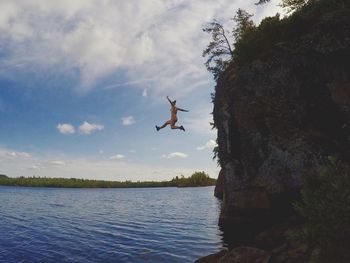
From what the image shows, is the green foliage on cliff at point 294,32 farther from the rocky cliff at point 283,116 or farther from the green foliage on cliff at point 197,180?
the green foliage on cliff at point 197,180

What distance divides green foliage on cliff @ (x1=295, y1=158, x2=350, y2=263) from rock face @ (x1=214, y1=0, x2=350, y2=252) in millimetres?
8351

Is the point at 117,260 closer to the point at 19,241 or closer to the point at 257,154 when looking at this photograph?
the point at 19,241

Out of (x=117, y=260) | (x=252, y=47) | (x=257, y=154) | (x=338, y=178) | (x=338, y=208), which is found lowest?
(x=117, y=260)

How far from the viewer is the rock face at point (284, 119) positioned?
1748 cm

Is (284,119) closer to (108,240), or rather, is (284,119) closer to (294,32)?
(294,32)

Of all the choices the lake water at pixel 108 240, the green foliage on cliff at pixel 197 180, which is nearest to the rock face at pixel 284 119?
the lake water at pixel 108 240

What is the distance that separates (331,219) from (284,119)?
36.7ft

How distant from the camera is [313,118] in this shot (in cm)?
1847

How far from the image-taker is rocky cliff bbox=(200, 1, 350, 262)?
57.3 feet

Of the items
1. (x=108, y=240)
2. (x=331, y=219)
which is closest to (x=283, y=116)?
(x=331, y=219)

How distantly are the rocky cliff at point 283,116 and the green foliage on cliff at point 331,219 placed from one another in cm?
668

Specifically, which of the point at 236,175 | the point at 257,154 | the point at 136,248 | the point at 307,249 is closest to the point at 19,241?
the point at 136,248

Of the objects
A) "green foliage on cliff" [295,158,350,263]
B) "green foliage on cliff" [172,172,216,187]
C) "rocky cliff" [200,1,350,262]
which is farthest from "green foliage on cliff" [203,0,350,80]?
"green foliage on cliff" [172,172,216,187]

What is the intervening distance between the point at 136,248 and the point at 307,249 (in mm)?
10701
